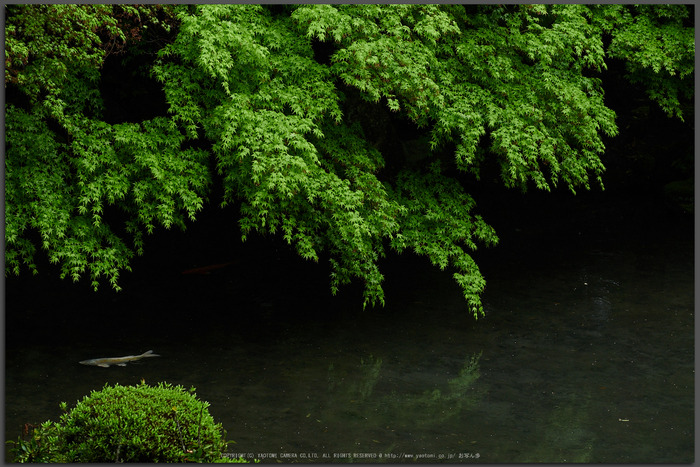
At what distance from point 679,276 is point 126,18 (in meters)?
10.3

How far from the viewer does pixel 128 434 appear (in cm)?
454

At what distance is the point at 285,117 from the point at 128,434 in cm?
490

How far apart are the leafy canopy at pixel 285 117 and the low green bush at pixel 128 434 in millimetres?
3651

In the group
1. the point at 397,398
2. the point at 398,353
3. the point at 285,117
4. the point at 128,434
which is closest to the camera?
the point at 128,434

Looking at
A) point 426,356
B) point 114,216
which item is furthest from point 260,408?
point 114,216

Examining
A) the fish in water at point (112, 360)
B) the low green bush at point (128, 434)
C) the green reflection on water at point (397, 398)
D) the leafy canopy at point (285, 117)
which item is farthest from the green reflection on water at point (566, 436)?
the fish in water at point (112, 360)

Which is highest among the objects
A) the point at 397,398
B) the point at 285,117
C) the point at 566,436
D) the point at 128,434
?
the point at 285,117

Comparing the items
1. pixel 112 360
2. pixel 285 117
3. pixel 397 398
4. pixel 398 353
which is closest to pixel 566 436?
pixel 397 398

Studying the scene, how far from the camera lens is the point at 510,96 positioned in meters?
10.1

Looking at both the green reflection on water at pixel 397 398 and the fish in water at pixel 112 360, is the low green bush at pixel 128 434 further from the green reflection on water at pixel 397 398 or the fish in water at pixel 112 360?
the fish in water at pixel 112 360

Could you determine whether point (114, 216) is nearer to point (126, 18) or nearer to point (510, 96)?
point (126, 18)

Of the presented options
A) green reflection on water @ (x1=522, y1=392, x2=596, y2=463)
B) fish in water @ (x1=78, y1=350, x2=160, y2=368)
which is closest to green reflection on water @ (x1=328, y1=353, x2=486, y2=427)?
green reflection on water @ (x1=522, y1=392, x2=596, y2=463)

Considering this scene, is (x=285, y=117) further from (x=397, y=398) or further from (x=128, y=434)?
(x=128, y=434)

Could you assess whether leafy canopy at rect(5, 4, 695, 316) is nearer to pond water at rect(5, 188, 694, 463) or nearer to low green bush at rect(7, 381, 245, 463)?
pond water at rect(5, 188, 694, 463)
